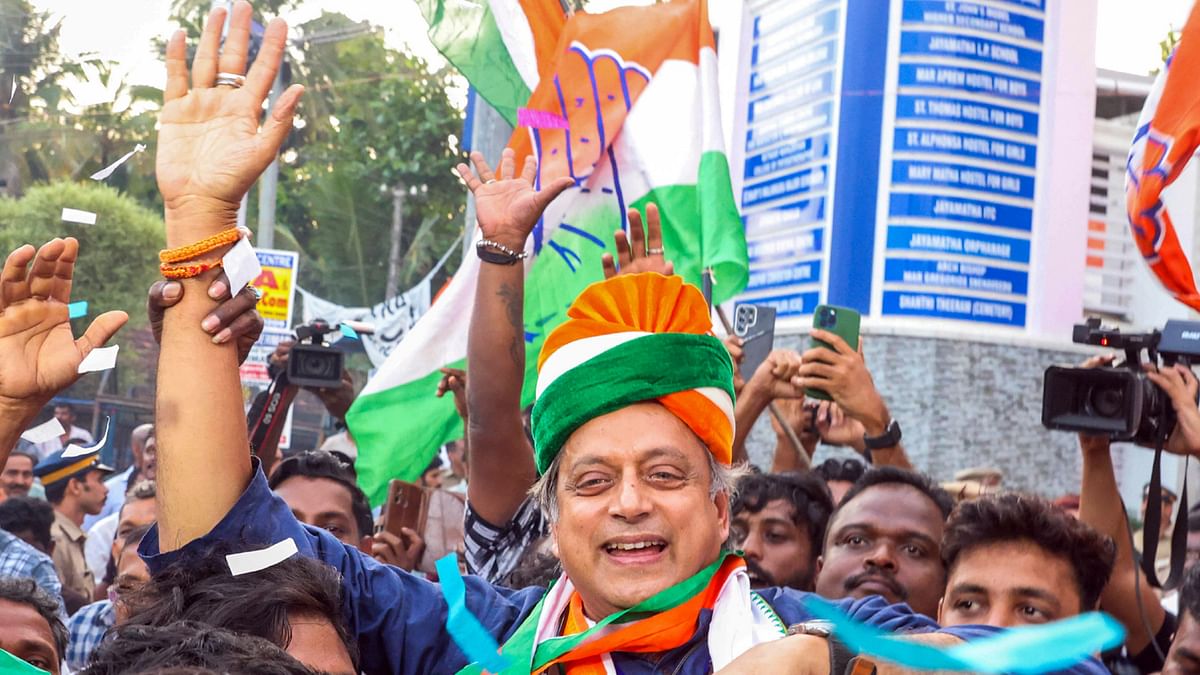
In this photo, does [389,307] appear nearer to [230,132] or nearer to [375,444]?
[375,444]

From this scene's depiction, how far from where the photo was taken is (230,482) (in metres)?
2.44

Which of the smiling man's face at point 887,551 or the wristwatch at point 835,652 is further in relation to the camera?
the smiling man's face at point 887,551

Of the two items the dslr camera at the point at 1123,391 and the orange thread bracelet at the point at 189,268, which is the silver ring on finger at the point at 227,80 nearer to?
the orange thread bracelet at the point at 189,268

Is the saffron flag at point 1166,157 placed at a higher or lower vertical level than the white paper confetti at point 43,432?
higher

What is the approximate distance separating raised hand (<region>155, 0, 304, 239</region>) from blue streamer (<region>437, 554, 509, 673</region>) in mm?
700

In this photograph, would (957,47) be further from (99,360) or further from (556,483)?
(99,360)

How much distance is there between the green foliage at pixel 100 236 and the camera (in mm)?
4773

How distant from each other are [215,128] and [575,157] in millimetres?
3104

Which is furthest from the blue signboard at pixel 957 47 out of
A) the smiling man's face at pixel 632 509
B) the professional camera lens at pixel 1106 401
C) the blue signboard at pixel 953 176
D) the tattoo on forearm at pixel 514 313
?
the smiling man's face at pixel 632 509

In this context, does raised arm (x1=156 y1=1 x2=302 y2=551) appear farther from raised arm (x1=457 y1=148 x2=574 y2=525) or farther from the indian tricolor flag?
the indian tricolor flag

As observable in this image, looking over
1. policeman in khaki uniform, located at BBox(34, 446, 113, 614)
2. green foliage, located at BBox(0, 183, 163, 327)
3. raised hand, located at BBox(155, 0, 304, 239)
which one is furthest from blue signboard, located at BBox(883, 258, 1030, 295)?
raised hand, located at BBox(155, 0, 304, 239)

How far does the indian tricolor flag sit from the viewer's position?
5289 millimetres

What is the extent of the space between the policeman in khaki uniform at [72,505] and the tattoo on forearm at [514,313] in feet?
11.2

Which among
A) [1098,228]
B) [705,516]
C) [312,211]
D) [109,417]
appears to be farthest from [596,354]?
[312,211]
